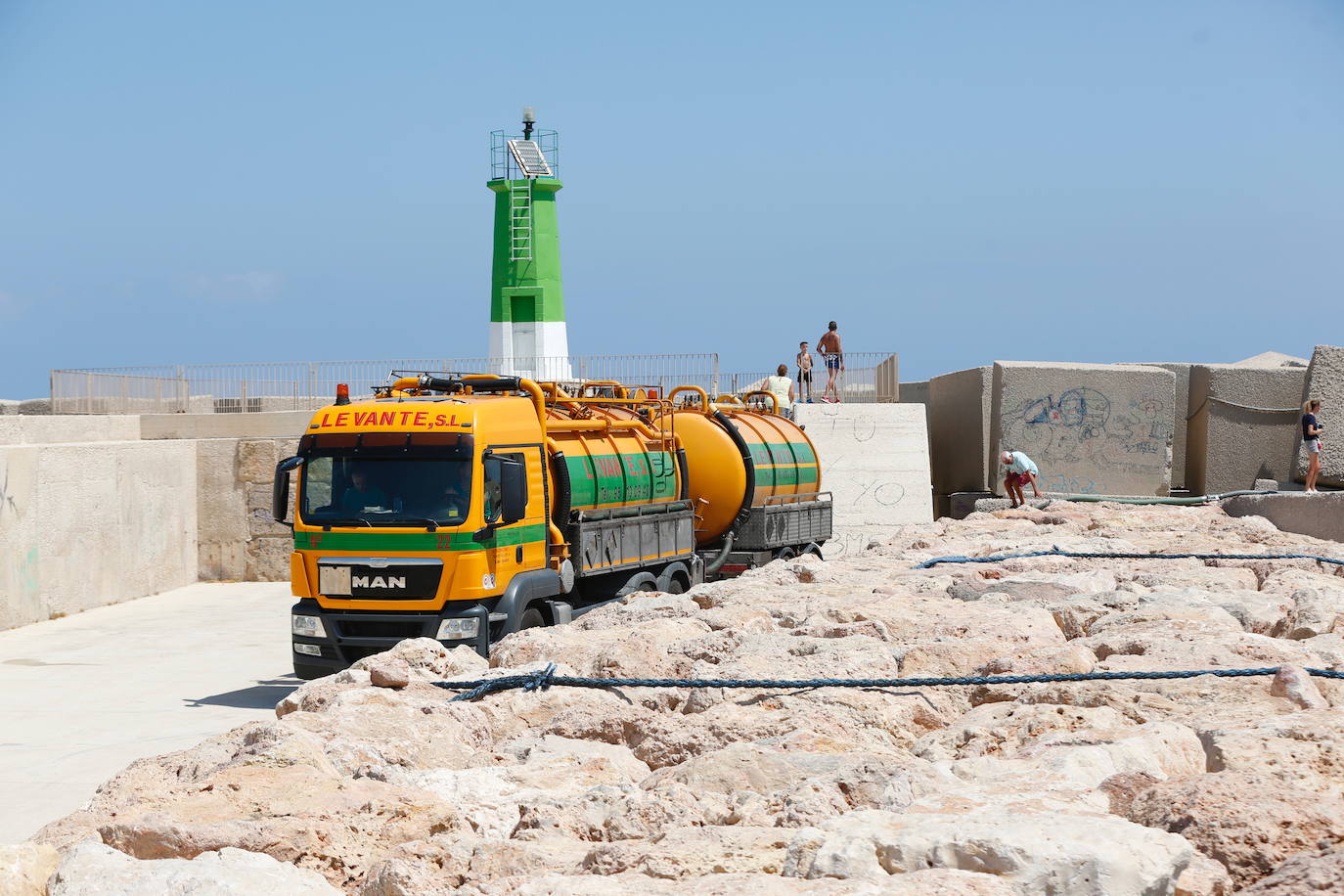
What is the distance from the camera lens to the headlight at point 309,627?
11.8 metres

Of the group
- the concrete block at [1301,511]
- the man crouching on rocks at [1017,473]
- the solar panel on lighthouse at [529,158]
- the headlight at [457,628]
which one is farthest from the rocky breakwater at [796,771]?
the solar panel on lighthouse at [529,158]

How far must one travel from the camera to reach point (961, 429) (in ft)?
77.0

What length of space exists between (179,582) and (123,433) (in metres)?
5.79

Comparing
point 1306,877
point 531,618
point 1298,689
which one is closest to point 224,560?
point 531,618

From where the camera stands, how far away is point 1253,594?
886 cm

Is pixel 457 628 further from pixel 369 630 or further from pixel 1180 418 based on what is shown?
pixel 1180 418

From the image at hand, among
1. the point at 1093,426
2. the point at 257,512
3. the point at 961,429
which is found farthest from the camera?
the point at 961,429

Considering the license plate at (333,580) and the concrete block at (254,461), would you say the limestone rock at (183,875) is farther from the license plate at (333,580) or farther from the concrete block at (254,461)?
the concrete block at (254,461)

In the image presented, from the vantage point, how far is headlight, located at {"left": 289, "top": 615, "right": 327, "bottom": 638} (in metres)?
11.8

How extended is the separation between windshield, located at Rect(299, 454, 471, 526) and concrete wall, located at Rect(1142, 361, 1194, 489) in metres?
14.3

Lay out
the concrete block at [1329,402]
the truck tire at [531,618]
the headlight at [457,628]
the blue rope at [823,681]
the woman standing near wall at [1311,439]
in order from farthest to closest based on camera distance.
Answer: the concrete block at [1329,402] → the woman standing near wall at [1311,439] → the truck tire at [531,618] → the headlight at [457,628] → the blue rope at [823,681]

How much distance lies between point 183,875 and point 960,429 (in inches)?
815

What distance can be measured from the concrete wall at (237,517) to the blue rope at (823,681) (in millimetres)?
15918

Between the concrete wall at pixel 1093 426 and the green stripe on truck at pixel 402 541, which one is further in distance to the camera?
the concrete wall at pixel 1093 426
